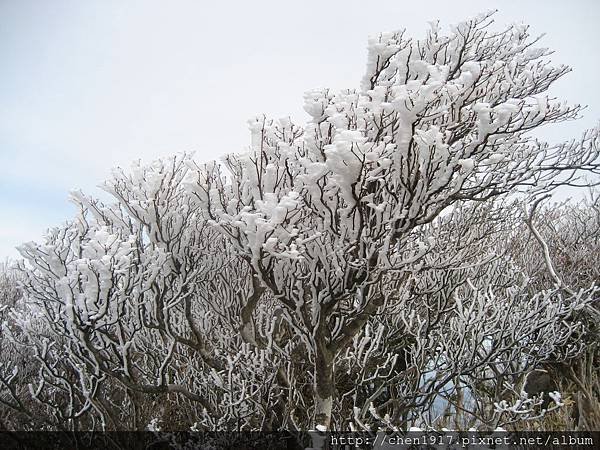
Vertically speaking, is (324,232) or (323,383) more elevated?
(324,232)

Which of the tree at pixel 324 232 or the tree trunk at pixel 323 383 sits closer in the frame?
the tree at pixel 324 232

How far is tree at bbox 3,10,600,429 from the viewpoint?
12.1 ft

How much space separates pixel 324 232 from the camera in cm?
405

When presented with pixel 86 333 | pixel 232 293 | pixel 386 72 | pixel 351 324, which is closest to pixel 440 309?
Result: pixel 351 324

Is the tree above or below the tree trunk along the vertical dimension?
above

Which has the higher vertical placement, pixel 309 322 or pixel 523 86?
pixel 523 86

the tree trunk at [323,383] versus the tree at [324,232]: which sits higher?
the tree at [324,232]

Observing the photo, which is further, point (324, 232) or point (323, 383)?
point (323, 383)

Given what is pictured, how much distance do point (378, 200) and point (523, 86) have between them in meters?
2.75

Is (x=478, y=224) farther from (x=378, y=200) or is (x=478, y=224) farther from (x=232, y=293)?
(x=232, y=293)

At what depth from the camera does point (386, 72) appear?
16.1 ft

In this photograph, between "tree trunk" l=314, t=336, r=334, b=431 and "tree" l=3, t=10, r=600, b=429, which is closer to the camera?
"tree" l=3, t=10, r=600, b=429

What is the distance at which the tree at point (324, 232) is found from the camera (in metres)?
3.68

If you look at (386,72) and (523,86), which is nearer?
(386,72)
